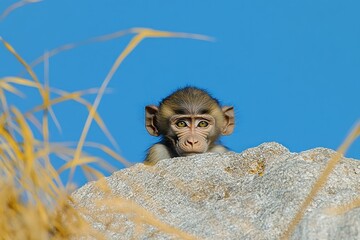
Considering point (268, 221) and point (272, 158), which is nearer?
point (268, 221)

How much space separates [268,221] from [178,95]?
7.34 meters

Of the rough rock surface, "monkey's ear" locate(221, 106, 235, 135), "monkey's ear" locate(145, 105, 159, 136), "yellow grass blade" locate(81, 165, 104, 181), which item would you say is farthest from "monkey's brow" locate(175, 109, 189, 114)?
"yellow grass blade" locate(81, 165, 104, 181)

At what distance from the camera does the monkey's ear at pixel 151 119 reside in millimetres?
11648

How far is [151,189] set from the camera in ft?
17.3

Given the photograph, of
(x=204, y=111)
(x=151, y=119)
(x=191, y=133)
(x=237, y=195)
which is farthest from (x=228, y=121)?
(x=237, y=195)

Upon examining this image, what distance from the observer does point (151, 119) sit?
11688 mm

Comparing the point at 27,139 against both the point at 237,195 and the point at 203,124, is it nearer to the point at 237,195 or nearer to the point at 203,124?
the point at 237,195

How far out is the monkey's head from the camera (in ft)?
36.0

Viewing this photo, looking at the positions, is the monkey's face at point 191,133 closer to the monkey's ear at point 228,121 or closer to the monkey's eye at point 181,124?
the monkey's eye at point 181,124

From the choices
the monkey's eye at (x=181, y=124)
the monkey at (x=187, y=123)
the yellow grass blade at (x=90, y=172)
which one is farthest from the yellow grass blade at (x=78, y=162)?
the monkey's eye at (x=181, y=124)

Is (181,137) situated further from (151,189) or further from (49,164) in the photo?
(49,164)

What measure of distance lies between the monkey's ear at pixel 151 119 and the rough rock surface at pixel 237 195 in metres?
5.67

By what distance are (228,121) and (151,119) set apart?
0.90 meters

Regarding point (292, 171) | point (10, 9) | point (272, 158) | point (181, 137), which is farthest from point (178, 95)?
point (10, 9)
